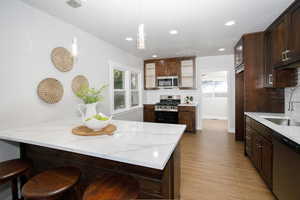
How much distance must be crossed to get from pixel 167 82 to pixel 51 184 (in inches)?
164

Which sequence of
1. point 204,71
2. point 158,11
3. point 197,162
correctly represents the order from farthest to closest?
point 204,71, point 197,162, point 158,11

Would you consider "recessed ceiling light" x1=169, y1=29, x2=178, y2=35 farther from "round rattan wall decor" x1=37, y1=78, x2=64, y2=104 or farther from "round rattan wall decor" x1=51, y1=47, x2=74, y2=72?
"round rattan wall decor" x1=37, y1=78, x2=64, y2=104

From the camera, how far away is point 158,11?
6.63 feet

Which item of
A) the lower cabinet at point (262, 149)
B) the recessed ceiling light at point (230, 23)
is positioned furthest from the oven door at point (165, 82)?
the lower cabinet at point (262, 149)

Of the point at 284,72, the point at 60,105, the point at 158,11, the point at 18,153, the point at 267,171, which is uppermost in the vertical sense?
the point at 158,11

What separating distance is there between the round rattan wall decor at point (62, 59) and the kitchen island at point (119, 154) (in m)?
1.10

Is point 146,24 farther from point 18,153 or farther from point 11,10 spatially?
point 18,153

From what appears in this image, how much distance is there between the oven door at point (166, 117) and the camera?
15.0ft

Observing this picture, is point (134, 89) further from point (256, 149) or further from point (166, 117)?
point (256, 149)

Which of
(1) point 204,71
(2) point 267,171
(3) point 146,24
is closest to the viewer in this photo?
(2) point 267,171

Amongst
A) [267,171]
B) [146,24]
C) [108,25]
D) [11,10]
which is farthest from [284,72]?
[11,10]

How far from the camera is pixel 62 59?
2.23 metres

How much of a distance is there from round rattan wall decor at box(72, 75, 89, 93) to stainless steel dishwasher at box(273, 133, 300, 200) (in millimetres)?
2903

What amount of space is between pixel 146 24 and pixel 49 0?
1.37 meters
